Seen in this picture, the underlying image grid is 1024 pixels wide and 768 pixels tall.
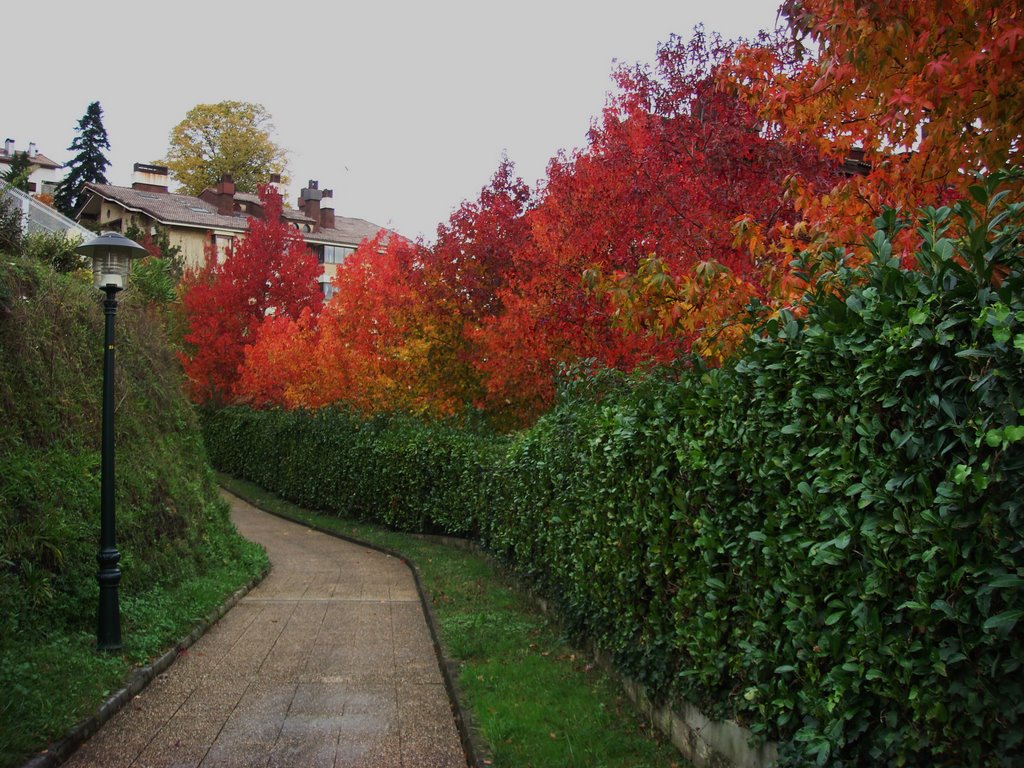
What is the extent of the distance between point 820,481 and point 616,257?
9116 millimetres

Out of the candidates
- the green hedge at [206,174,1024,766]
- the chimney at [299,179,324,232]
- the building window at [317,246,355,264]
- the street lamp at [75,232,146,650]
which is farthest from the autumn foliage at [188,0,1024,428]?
the chimney at [299,179,324,232]

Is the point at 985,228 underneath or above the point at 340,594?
above

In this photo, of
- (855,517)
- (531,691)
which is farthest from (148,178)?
(855,517)

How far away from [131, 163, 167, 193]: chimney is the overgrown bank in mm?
48264

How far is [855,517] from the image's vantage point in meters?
3.29

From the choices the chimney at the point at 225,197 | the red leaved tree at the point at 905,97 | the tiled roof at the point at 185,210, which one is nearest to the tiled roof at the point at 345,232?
the tiled roof at the point at 185,210

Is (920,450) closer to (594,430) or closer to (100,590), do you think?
(594,430)

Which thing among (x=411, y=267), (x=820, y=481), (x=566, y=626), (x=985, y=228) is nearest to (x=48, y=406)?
(x=566, y=626)

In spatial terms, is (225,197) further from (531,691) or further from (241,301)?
(531,691)

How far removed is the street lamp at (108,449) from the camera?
772 centimetres

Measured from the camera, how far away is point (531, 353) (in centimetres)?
1430

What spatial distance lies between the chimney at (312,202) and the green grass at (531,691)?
52.7 m

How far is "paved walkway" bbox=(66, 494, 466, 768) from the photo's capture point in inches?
223

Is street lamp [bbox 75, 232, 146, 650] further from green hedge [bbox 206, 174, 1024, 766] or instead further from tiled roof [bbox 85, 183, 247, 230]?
tiled roof [bbox 85, 183, 247, 230]
